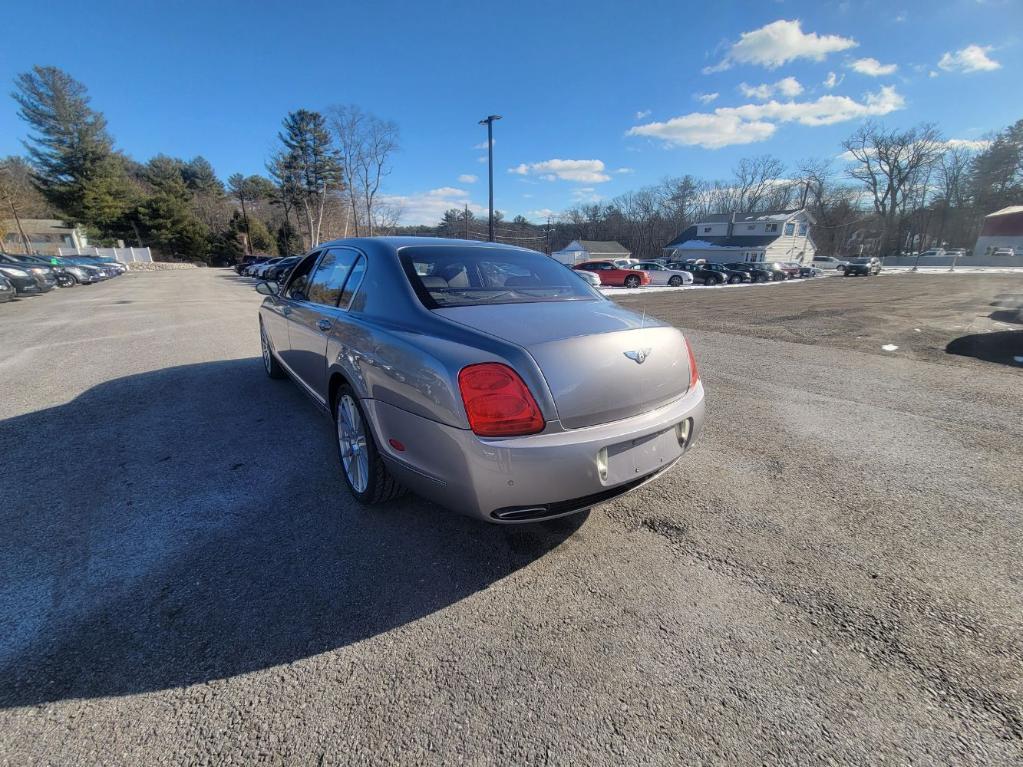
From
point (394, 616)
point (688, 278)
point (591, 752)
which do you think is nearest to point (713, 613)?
point (591, 752)

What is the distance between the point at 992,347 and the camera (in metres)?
7.01

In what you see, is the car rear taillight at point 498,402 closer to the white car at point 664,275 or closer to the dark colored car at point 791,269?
the white car at point 664,275

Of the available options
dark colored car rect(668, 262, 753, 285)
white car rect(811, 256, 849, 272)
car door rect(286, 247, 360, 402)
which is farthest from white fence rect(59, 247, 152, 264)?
white car rect(811, 256, 849, 272)

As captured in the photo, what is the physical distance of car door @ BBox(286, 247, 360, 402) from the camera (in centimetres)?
318

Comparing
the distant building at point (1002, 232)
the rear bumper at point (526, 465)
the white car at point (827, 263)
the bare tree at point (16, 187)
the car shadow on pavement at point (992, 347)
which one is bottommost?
the white car at point (827, 263)

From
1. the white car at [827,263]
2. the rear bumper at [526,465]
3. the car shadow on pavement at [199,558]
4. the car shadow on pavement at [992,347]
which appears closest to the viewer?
the car shadow on pavement at [199,558]

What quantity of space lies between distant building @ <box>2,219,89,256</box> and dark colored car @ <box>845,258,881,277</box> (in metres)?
74.0

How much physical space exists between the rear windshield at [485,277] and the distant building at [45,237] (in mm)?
61785

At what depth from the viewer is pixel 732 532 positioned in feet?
8.24

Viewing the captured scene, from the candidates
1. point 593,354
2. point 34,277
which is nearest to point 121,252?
point 34,277

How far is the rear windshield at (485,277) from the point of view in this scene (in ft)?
8.55

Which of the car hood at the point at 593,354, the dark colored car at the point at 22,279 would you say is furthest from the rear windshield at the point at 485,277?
the dark colored car at the point at 22,279

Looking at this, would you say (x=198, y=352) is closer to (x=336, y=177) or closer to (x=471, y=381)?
(x=471, y=381)

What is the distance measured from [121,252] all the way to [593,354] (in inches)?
2526
